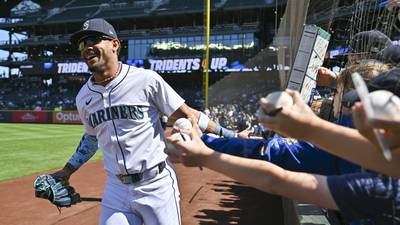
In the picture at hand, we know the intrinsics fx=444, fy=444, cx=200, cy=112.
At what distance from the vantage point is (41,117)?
36.0m

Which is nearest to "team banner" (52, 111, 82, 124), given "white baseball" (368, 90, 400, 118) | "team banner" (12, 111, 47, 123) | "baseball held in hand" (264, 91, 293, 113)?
"team banner" (12, 111, 47, 123)

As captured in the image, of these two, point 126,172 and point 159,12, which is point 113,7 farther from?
point 126,172

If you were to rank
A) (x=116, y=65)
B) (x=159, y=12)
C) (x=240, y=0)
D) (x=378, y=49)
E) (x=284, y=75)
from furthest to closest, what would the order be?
(x=159, y=12) → (x=240, y=0) → (x=284, y=75) → (x=378, y=49) → (x=116, y=65)

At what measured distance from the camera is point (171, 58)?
4388cm

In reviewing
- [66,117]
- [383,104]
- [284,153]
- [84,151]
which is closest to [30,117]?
[66,117]

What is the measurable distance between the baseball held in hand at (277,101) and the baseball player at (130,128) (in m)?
1.61

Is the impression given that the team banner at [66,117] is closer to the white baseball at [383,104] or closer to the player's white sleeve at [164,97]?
the player's white sleeve at [164,97]

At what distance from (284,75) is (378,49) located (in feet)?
3.62

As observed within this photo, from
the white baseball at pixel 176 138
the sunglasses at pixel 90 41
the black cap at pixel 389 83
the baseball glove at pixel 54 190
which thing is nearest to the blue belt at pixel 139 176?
the baseball glove at pixel 54 190

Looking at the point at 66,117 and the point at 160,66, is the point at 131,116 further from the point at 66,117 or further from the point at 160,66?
the point at 160,66

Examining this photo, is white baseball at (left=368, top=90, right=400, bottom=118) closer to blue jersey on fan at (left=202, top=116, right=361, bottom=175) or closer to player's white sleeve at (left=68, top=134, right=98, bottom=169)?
blue jersey on fan at (left=202, top=116, right=361, bottom=175)

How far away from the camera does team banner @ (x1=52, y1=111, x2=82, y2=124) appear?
3494 cm

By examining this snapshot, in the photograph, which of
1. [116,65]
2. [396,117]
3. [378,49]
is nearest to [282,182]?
[396,117]

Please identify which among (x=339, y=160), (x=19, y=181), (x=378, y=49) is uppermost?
(x=378, y=49)
